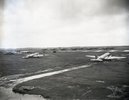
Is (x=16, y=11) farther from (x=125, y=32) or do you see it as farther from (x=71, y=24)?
(x=125, y=32)

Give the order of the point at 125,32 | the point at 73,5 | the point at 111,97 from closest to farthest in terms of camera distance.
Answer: the point at 111,97 → the point at 125,32 → the point at 73,5

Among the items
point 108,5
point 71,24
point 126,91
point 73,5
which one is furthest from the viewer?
point 71,24

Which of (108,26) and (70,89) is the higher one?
(108,26)

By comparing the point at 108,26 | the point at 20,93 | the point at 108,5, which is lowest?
the point at 20,93

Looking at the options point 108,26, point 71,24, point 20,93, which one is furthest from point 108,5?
point 20,93

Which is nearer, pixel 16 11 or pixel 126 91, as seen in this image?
pixel 126 91

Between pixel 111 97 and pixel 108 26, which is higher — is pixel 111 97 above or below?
below

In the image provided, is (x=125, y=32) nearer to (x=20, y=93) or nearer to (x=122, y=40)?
(x=122, y=40)

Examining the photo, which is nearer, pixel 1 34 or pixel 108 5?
pixel 108 5

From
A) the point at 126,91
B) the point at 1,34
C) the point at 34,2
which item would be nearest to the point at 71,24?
the point at 34,2
